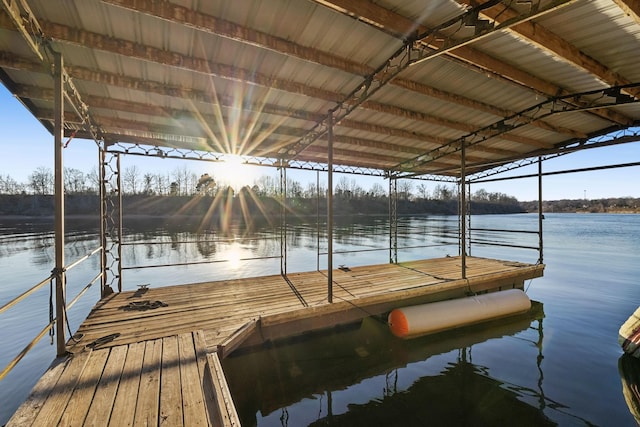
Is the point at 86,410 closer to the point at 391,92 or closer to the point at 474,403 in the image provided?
the point at 474,403

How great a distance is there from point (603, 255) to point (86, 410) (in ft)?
103

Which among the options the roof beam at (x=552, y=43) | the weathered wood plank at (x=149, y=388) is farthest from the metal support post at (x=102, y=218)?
the roof beam at (x=552, y=43)

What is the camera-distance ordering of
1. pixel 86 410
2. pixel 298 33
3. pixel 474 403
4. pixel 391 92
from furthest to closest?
pixel 391 92 < pixel 474 403 < pixel 298 33 < pixel 86 410

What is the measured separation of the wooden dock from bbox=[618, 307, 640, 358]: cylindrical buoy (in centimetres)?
254

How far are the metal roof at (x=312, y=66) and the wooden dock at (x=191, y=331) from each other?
368 centimetres

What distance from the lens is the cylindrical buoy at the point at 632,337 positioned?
6344 millimetres

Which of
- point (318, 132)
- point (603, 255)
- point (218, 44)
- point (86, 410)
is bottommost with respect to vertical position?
point (603, 255)

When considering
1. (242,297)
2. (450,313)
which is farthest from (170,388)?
(450,313)

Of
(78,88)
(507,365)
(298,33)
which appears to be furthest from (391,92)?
(507,365)

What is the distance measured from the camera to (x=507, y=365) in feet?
19.7

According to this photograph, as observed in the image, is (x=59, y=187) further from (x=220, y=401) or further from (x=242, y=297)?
(x=242, y=297)

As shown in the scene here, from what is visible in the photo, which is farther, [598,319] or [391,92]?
[598,319]

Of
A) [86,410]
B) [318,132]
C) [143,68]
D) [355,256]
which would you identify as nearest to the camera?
[86,410]

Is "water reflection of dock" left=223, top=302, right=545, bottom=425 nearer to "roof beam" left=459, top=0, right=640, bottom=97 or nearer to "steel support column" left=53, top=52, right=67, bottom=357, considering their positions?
"steel support column" left=53, top=52, right=67, bottom=357
